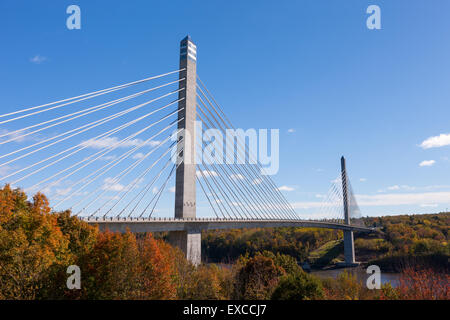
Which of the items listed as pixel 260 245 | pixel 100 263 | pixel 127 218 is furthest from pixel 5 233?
pixel 260 245

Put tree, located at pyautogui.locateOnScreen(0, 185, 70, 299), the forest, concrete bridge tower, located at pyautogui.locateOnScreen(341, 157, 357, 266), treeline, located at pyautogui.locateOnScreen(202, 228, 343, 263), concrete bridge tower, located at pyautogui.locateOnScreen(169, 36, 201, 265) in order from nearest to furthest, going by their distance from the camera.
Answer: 1. tree, located at pyautogui.locateOnScreen(0, 185, 70, 299)
2. the forest
3. concrete bridge tower, located at pyautogui.locateOnScreen(169, 36, 201, 265)
4. concrete bridge tower, located at pyautogui.locateOnScreen(341, 157, 357, 266)
5. treeline, located at pyautogui.locateOnScreen(202, 228, 343, 263)

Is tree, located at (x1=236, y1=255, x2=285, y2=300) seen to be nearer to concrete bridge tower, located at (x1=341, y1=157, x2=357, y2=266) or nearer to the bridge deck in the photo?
the bridge deck

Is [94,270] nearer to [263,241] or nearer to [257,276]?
[257,276]

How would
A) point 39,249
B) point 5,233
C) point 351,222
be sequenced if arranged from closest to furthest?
point 5,233 < point 39,249 < point 351,222

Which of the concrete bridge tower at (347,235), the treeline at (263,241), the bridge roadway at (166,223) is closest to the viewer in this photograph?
the bridge roadway at (166,223)

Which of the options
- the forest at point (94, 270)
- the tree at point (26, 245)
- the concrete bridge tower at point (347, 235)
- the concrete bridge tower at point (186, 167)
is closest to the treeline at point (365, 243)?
the concrete bridge tower at point (347, 235)

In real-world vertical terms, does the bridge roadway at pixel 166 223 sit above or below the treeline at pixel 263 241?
above

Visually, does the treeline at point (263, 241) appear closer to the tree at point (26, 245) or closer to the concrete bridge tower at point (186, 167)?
A: the concrete bridge tower at point (186, 167)

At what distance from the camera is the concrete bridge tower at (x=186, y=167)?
3875 centimetres

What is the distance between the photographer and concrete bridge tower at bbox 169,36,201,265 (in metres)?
38.8

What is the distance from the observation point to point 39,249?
19734 mm

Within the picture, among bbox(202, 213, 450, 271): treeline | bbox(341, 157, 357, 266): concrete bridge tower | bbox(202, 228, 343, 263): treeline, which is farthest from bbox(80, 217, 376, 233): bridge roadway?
bbox(202, 228, 343, 263): treeline
